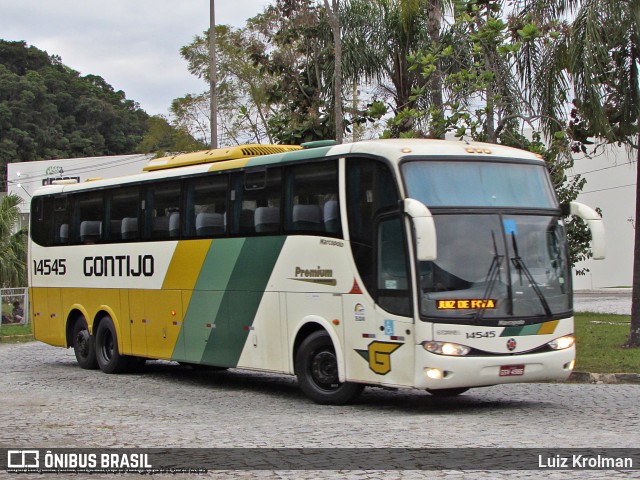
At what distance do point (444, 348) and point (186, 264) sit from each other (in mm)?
5844

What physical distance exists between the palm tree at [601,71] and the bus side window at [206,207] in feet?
21.5

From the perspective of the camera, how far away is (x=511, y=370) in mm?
11820

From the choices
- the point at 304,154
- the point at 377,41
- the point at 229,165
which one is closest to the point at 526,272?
the point at 304,154

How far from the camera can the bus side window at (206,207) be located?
15.3m

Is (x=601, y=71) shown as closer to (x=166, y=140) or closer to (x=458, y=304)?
(x=458, y=304)

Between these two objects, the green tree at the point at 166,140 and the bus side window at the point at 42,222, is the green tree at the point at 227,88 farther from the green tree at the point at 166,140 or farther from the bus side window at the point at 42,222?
the bus side window at the point at 42,222

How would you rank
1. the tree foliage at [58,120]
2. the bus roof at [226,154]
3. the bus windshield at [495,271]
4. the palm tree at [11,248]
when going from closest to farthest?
the bus windshield at [495,271]
the bus roof at [226,154]
the palm tree at [11,248]
the tree foliage at [58,120]

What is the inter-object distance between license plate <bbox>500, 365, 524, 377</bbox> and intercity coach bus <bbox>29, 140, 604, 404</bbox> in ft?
0.06

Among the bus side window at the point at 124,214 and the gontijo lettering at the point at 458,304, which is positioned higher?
the bus side window at the point at 124,214

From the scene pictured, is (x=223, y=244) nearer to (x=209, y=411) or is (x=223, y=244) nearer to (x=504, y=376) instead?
(x=209, y=411)

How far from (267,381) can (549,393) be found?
4.92 m

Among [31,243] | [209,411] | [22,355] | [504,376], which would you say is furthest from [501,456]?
[22,355]

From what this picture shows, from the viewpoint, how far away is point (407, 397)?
14289 mm

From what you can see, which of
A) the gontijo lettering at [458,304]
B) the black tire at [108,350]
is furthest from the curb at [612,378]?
the black tire at [108,350]
